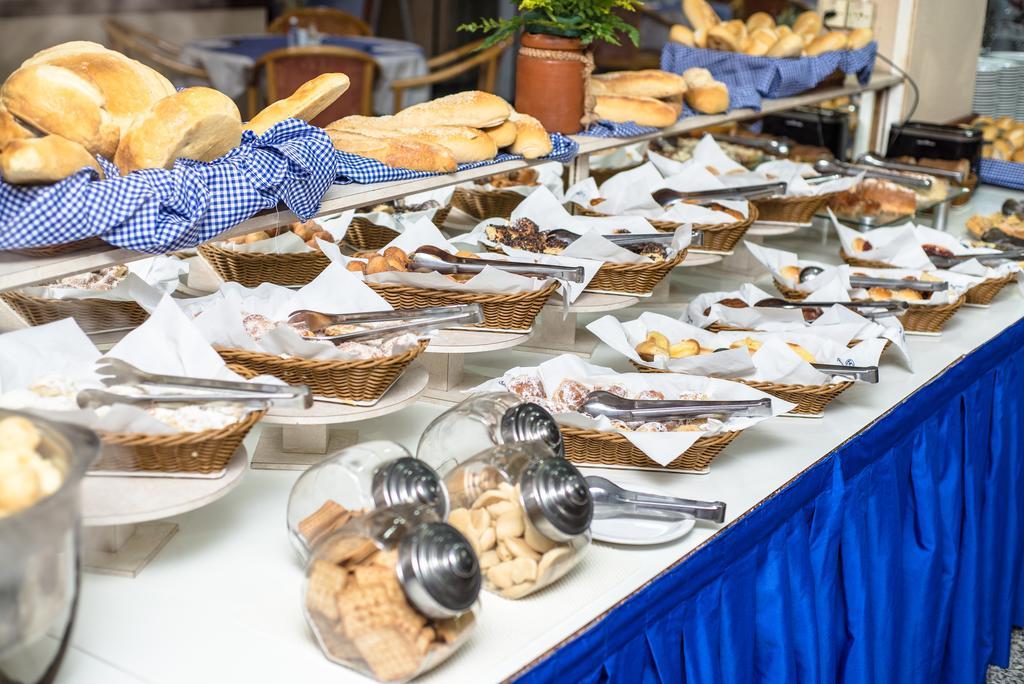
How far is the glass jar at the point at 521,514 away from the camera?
41.4 inches

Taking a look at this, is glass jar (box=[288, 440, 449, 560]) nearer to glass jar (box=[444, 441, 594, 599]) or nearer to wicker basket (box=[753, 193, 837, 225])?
glass jar (box=[444, 441, 594, 599])

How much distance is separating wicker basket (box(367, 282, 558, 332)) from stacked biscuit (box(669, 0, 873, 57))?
1.39m

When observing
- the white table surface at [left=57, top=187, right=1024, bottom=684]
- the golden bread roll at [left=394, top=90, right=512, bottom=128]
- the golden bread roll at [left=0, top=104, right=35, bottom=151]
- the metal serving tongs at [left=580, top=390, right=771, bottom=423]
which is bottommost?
the white table surface at [left=57, top=187, right=1024, bottom=684]

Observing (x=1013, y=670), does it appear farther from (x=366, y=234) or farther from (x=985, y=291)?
(x=366, y=234)

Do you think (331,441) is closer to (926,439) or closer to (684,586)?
(684,586)

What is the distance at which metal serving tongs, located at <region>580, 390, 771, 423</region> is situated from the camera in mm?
1394

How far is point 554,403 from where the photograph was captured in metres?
1.45

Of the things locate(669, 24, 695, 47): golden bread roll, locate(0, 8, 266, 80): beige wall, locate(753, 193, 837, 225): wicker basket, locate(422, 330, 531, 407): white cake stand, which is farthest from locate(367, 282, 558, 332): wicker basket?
locate(0, 8, 266, 80): beige wall

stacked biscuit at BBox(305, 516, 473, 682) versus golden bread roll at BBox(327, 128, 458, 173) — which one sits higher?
golden bread roll at BBox(327, 128, 458, 173)

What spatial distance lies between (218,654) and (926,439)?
1.19 meters

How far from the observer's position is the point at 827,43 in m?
2.83

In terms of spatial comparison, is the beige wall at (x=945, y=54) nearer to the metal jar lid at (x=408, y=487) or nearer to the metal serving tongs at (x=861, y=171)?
the metal serving tongs at (x=861, y=171)

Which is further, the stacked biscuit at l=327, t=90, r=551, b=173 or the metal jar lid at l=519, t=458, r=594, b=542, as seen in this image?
the stacked biscuit at l=327, t=90, r=551, b=173

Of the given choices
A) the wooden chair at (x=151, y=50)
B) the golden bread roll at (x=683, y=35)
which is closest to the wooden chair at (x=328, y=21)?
the wooden chair at (x=151, y=50)
